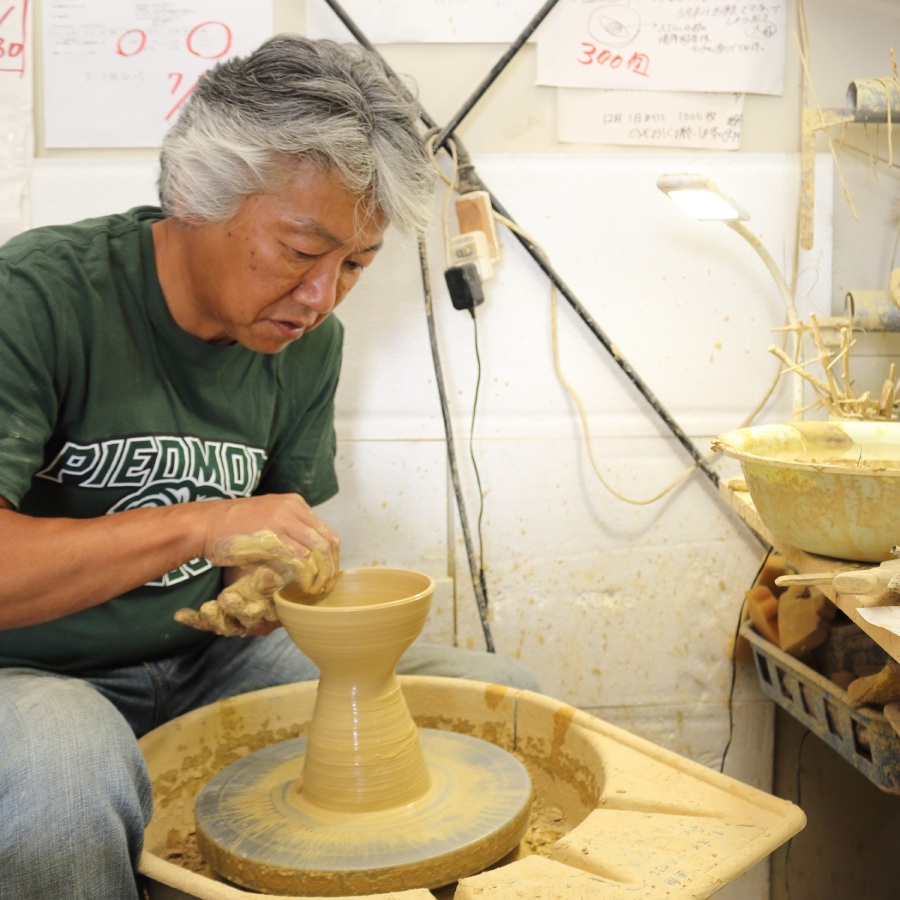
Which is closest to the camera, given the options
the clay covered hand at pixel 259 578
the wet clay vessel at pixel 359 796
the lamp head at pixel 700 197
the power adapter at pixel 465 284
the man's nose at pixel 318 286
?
the wet clay vessel at pixel 359 796

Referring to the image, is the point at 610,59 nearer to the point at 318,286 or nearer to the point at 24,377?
the point at 318,286

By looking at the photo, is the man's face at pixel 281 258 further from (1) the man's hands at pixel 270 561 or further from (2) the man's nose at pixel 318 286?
(1) the man's hands at pixel 270 561

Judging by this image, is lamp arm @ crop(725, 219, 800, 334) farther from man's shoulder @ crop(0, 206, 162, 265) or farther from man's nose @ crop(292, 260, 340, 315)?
man's shoulder @ crop(0, 206, 162, 265)

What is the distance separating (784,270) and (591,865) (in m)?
1.45

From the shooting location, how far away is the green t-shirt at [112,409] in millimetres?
1350

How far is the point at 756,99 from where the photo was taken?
205 centimetres

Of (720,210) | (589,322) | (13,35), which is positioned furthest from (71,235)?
(720,210)

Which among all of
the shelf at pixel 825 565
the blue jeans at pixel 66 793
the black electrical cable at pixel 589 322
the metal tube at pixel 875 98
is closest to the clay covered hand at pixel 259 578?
the blue jeans at pixel 66 793

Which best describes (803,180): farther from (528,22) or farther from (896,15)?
(528,22)

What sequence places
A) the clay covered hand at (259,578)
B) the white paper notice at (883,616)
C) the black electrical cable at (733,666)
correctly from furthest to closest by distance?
the black electrical cable at (733,666) → the clay covered hand at (259,578) → the white paper notice at (883,616)

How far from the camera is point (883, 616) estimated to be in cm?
100

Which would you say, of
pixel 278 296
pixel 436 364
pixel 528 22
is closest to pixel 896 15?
pixel 528 22

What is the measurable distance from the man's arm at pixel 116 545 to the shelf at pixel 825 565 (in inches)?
26.4

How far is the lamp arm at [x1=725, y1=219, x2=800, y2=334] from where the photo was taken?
6.34ft
